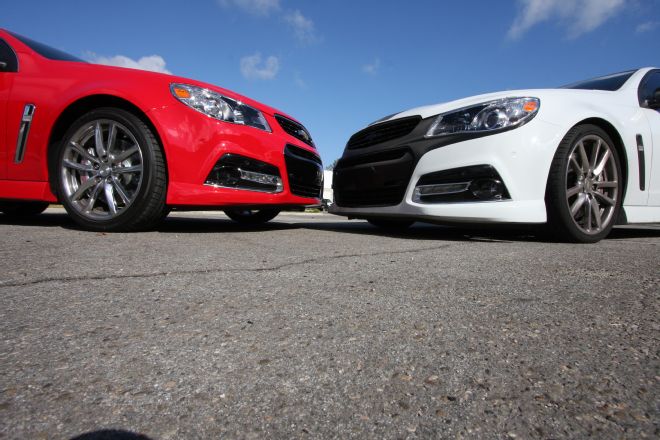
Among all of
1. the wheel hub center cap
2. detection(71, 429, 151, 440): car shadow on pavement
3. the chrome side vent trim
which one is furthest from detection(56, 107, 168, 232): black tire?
detection(71, 429, 151, 440): car shadow on pavement

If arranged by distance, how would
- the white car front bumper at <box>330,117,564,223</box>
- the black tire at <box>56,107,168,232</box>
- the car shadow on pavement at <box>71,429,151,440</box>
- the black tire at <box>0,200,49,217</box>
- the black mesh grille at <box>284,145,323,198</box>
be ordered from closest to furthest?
the car shadow on pavement at <box>71,429,151,440</box>
the white car front bumper at <box>330,117,564,223</box>
the black tire at <box>56,107,168,232</box>
the black mesh grille at <box>284,145,323,198</box>
the black tire at <box>0,200,49,217</box>

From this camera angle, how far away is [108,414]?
608mm

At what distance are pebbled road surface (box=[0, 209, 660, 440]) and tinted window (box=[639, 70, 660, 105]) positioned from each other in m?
2.30

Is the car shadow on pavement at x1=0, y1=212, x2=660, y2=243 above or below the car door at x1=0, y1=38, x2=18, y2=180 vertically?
below

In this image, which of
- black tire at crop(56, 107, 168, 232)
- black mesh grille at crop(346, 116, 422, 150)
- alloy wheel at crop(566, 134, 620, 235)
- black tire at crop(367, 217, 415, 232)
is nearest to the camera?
black tire at crop(56, 107, 168, 232)

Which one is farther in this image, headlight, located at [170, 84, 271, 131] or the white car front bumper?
headlight, located at [170, 84, 271, 131]

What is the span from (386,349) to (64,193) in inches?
114

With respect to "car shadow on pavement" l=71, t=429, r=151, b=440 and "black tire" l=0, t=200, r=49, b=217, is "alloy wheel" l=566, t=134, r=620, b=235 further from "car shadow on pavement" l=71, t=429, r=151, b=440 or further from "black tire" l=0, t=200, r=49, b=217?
"black tire" l=0, t=200, r=49, b=217

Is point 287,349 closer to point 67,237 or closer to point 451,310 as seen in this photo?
point 451,310

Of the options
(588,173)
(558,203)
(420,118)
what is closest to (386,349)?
(558,203)

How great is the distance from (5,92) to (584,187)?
4272 millimetres

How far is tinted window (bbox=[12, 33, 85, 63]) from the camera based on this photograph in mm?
2990

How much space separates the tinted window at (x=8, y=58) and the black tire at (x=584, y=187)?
3925 millimetres

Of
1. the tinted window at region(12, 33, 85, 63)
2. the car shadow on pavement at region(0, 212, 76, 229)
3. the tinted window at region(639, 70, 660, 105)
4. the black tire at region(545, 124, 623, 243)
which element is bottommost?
the car shadow on pavement at region(0, 212, 76, 229)
